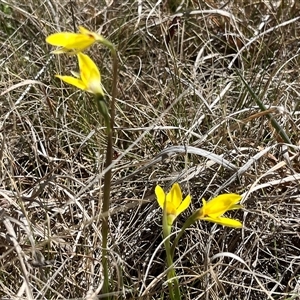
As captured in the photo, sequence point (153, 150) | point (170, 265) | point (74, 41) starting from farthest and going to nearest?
point (153, 150) → point (170, 265) → point (74, 41)

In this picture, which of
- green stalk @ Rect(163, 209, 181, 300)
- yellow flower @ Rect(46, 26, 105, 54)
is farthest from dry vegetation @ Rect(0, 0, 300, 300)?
yellow flower @ Rect(46, 26, 105, 54)

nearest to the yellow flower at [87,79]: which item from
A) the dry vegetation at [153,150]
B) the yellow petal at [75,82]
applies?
the yellow petal at [75,82]

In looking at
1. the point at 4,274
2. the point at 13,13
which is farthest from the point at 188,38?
the point at 4,274

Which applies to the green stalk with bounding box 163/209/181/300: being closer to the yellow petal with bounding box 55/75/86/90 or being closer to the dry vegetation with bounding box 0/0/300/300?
the dry vegetation with bounding box 0/0/300/300

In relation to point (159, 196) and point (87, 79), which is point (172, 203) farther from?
point (87, 79)

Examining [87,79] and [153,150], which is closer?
[87,79]

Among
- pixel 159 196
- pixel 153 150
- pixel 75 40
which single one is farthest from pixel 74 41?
pixel 153 150

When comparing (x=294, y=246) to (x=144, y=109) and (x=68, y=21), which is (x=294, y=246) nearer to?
(x=144, y=109)
